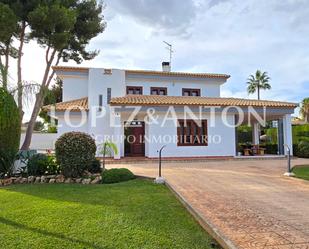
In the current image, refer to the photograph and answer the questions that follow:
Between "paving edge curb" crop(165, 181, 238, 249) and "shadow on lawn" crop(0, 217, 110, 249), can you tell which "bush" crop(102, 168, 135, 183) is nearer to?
"paving edge curb" crop(165, 181, 238, 249)

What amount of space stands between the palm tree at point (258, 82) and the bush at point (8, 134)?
53073 millimetres

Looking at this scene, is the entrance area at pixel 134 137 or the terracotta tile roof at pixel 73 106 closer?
the terracotta tile roof at pixel 73 106

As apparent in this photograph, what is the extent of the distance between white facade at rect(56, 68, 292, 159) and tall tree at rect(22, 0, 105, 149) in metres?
3.02

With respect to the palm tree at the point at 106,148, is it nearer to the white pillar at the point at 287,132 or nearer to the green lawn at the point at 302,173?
the green lawn at the point at 302,173

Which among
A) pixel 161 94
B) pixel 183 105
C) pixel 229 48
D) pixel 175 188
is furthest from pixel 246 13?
pixel 161 94

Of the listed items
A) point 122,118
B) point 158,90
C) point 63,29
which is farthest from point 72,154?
point 158,90

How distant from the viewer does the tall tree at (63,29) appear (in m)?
16.3

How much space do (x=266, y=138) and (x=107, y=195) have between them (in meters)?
26.4

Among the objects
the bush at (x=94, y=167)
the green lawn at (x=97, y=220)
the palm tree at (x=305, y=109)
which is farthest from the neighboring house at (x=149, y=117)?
the palm tree at (x=305, y=109)

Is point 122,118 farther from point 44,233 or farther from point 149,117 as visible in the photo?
point 44,233

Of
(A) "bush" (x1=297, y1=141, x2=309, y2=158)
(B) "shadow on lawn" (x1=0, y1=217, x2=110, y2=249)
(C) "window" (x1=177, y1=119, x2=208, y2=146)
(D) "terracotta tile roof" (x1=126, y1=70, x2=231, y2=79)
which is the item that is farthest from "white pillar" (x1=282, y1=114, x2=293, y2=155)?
(B) "shadow on lawn" (x1=0, y1=217, x2=110, y2=249)

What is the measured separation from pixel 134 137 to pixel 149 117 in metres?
2.42

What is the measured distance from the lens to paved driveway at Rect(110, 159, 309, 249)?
16.5ft

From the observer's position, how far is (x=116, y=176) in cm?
1136
